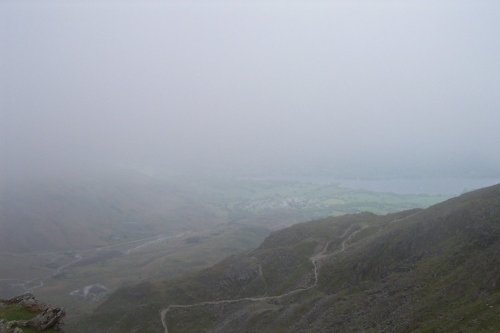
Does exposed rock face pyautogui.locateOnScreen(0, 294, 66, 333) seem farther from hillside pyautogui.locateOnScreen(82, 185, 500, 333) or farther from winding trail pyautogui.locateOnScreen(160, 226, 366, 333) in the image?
winding trail pyautogui.locateOnScreen(160, 226, 366, 333)

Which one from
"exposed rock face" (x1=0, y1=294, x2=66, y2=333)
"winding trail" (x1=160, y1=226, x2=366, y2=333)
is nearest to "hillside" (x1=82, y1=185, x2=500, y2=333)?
"winding trail" (x1=160, y1=226, x2=366, y2=333)

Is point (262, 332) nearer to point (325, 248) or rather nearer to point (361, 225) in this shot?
point (325, 248)

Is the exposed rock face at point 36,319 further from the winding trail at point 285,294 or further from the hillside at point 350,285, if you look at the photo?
the winding trail at point 285,294

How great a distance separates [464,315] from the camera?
4416 centimetres

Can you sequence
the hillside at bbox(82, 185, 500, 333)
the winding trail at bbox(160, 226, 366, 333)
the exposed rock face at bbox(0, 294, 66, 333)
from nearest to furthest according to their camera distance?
the exposed rock face at bbox(0, 294, 66, 333)
the hillside at bbox(82, 185, 500, 333)
the winding trail at bbox(160, 226, 366, 333)

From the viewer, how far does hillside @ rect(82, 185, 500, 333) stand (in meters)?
52.4

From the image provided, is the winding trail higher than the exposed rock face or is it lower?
lower

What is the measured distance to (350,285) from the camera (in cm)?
7956

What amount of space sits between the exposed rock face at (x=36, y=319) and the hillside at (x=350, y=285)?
3490 cm

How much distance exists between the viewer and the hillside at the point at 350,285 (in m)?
52.4

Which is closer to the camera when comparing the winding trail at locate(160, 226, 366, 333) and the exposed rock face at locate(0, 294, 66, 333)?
the exposed rock face at locate(0, 294, 66, 333)

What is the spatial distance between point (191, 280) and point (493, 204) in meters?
71.9

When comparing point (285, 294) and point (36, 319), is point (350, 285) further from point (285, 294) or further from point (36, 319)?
point (36, 319)

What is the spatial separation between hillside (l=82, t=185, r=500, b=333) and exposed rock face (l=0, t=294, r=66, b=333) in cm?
3490
